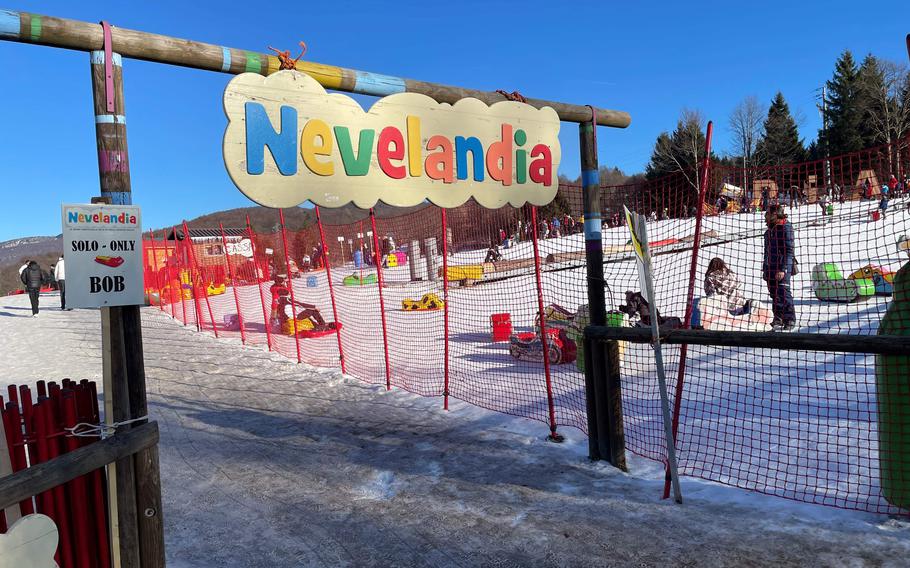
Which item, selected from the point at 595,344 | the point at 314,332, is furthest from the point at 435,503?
the point at 314,332

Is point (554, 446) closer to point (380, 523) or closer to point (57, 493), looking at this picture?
point (380, 523)

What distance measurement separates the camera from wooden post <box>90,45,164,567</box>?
271 cm

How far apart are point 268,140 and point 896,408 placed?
13.7 ft

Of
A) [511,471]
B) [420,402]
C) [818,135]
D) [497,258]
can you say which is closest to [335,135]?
[511,471]

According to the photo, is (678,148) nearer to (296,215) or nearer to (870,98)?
(870,98)

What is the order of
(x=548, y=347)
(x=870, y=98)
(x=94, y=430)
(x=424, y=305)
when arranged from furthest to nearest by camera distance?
(x=870, y=98)
(x=424, y=305)
(x=548, y=347)
(x=94, y=430)

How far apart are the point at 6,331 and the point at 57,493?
1676 cm

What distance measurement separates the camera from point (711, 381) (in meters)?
6.71

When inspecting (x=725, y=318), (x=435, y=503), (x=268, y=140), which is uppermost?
(x=268, y=140)

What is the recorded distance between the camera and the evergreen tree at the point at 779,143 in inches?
Result: 1914

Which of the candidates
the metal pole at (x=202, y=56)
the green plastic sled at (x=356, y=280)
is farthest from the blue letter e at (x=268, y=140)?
the green plastic sled at (x=356, y=280)

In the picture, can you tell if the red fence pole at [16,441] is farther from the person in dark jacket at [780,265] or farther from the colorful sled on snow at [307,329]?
the colorful sled on snow at [307,329]

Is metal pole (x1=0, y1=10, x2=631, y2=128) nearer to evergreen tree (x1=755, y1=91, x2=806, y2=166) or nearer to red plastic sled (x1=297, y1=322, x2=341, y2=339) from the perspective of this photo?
red plastic sled (x1=297, y1=322, x2=341, y2=339)

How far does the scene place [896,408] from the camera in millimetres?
3455
